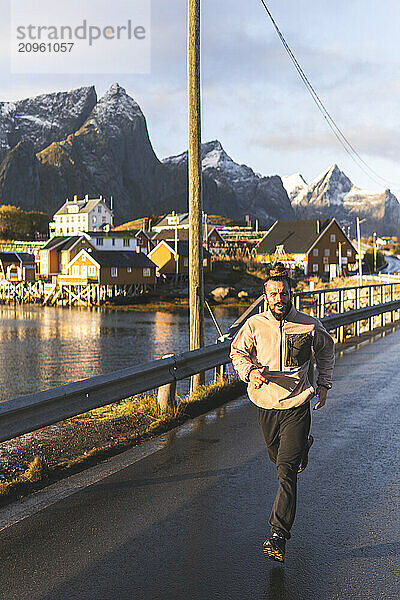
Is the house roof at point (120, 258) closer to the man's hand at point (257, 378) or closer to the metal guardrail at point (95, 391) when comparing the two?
the metal guardrail at point (95, 391)

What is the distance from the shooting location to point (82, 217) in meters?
172

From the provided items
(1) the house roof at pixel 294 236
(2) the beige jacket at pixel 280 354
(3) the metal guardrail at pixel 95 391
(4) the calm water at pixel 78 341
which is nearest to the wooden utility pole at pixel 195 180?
(3) the metal guardrail at pixel 95 391

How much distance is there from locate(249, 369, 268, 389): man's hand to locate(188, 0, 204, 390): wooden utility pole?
6.49 m

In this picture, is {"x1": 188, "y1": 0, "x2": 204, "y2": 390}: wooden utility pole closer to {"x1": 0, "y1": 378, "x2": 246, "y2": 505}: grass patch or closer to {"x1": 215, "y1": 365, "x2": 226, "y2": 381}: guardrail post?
{"x1": 215, "y1": 365, "x2": 226, "y2": 381}: guardrail post

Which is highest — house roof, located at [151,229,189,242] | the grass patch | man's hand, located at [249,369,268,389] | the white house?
the white house

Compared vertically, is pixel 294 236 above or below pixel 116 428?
above

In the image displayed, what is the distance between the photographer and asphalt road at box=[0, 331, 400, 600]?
13.6 ft

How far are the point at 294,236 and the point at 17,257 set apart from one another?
46.3 meters

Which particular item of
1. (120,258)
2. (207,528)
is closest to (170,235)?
(120,258)

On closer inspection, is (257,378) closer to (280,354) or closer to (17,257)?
(280,354)

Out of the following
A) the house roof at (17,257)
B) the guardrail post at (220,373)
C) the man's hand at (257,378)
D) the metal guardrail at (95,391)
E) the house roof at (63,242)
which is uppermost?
the house roof at (63,242)

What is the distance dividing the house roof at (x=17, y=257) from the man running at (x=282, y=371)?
112 metres

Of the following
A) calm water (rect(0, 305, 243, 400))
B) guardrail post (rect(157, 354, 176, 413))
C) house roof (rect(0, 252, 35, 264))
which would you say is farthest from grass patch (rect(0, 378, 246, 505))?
house roof (rect(0, 252, 35, 264))

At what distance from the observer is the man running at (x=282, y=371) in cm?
480
